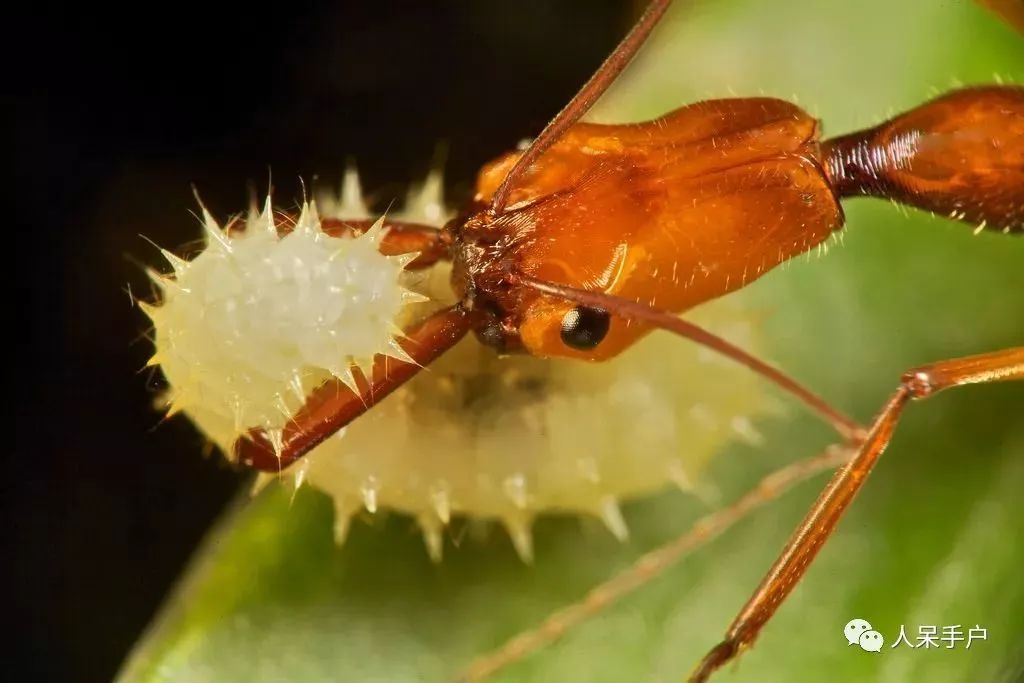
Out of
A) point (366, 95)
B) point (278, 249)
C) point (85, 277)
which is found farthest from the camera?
point (366, 95)

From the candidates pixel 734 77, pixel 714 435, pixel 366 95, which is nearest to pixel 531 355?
pixel 714 435

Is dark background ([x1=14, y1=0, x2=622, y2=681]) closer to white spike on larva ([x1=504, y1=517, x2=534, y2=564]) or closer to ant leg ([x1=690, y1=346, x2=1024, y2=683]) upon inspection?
white spike on larva ([x1=504, y1=517, x2=534, y2=564])

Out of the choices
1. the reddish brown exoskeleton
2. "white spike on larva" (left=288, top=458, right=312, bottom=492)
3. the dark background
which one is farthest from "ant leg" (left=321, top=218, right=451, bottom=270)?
the dark background

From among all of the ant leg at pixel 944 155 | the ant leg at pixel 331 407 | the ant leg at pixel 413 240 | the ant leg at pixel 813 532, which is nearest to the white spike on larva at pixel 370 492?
the ant leg at pixel 331 407

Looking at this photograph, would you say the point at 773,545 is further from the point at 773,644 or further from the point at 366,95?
the point at 366,95

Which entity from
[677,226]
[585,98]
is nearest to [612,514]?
[677,226]

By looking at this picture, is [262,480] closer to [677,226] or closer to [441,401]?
[441,401]
